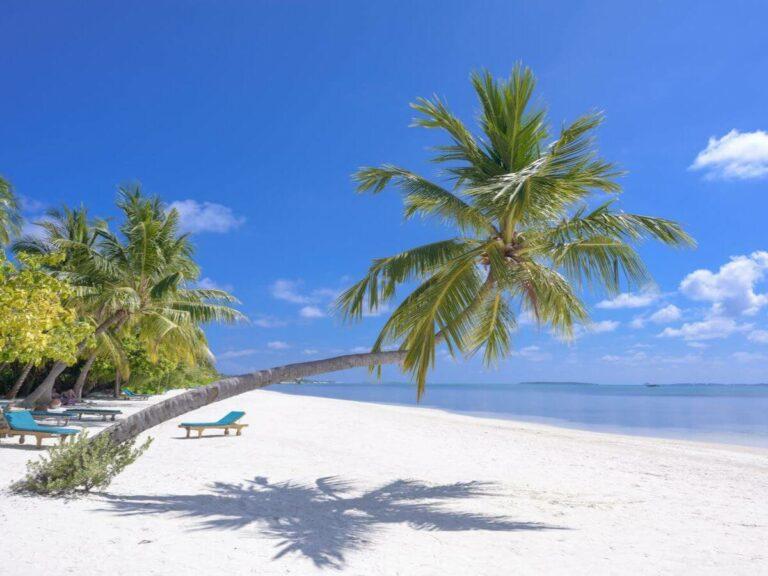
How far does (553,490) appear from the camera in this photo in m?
8.13

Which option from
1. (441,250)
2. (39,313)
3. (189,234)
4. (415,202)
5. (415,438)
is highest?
(189,234)

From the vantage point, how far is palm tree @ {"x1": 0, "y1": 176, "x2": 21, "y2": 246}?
52.3 ft

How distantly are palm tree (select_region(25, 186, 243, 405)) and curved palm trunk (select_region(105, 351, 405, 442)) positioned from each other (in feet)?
28.7

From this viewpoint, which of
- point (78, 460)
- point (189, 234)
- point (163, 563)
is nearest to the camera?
point (163, 563)

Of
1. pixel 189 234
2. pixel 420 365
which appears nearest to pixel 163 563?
pixel 420 365

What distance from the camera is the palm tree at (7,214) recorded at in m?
16.0

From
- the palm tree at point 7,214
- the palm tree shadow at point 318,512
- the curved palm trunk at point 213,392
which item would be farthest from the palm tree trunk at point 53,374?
the curved palm trunk at point 213,392

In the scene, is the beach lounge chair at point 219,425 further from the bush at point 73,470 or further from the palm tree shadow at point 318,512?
the bush at point 73,470

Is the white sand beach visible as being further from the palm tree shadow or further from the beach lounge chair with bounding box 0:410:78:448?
the beach lounge chair with bounding box 0:410:78:448

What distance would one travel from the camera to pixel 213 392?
636 cm

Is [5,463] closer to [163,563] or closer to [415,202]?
[163,563]

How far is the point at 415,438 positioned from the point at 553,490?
6370mm

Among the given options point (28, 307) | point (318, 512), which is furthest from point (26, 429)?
point (318, 512)

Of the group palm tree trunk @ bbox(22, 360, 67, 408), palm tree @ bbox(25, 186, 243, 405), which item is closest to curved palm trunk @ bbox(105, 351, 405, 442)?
palm tree @ bbox(25, 186, 243, 405)
